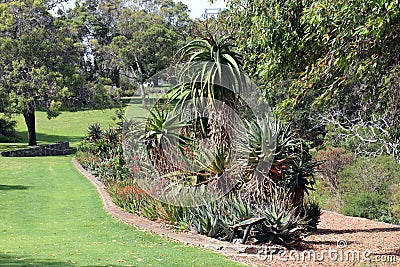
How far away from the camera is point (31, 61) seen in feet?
123

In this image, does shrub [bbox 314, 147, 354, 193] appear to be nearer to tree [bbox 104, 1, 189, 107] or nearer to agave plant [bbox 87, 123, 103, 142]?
agave plant [bbox 87, 123, 103, 142]

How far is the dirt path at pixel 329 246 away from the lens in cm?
931

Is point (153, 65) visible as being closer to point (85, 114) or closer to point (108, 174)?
point (85, 114)

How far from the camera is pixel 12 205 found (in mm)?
15867

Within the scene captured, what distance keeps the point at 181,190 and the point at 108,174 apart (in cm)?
868

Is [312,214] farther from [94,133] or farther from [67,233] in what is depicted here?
[94,133]

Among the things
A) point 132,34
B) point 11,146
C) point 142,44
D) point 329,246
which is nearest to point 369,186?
point 329,246

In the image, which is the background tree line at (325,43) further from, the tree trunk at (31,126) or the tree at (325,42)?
the tree trunk at (31,126)

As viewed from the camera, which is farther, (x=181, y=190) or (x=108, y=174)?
(x=108, y=174)

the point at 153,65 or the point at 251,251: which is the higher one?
the point at 153,65

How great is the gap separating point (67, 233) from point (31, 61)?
28240 millimetres

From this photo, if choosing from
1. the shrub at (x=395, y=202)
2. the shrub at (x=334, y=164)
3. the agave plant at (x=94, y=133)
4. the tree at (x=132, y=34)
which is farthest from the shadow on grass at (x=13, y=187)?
the tree at (x=132, y=34)

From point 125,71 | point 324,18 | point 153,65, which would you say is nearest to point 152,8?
point 125,71

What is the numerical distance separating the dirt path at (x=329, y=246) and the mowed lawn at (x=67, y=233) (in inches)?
13.4
